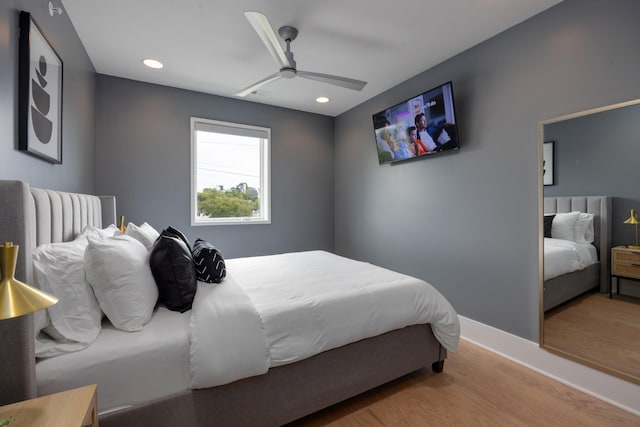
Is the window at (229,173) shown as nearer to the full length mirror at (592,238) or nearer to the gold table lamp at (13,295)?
the gold table lamp at (13,295)

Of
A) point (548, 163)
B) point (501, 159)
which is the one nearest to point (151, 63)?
point (501, 159)

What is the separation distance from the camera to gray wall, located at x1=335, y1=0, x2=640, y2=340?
1.90 meters

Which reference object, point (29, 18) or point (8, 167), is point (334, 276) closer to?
point (8, 167)

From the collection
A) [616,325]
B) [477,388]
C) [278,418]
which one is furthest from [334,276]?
[616,325]

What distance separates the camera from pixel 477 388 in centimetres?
193

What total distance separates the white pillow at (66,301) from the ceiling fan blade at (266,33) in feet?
5.32

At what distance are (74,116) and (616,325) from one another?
4365 millimetres

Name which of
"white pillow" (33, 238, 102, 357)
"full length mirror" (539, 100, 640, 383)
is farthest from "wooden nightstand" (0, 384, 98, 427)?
"full length mirror" (539, 100, 640, 383)

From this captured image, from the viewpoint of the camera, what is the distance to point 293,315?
4.93ft

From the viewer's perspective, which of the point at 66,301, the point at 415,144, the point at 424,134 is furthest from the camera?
the point at 415,144

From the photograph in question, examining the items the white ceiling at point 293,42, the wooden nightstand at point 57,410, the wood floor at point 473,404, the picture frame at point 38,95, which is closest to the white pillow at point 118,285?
the wooden nightstand at point 57,410

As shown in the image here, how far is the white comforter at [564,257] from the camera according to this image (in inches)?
80.1

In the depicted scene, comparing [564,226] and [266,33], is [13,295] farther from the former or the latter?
[564,226]

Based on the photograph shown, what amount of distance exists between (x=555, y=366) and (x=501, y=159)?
1.65m
